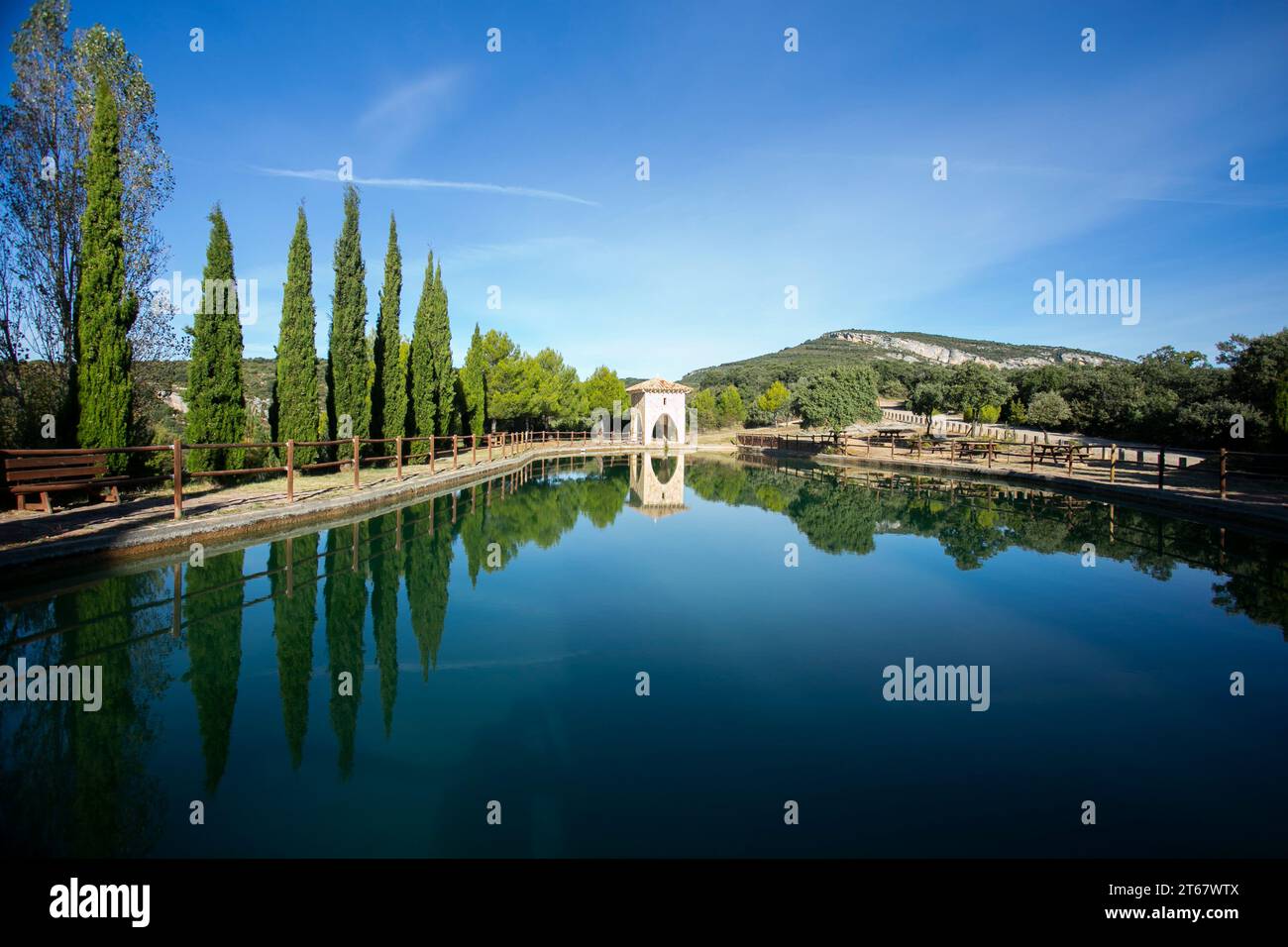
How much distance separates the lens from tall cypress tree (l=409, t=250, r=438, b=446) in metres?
22.7

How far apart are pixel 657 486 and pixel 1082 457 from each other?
1427 cm

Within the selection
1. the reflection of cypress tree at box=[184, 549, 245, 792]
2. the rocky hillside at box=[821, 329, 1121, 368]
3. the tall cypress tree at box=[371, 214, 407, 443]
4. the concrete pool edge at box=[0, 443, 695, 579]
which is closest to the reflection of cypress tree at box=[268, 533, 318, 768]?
the reflection of cypress tree at box=[184, 549, 245, 792]

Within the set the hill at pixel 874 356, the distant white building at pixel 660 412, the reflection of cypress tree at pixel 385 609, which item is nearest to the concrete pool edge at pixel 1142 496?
the reflection of cypress tree at pixel 385 609

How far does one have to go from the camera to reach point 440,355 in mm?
24688

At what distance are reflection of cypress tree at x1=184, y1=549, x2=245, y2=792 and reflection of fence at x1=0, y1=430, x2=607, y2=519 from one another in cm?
185

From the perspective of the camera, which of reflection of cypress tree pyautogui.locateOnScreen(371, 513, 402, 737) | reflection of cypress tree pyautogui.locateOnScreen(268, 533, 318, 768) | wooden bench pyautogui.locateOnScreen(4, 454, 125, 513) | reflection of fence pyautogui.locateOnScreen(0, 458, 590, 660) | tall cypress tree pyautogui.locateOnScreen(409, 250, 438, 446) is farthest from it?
tall cypress tree pyautogui.locateOnScreen(409, 250, 438, 446)

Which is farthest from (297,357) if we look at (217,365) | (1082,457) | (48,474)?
(1082,457)

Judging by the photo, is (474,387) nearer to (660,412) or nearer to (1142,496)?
(660,412)

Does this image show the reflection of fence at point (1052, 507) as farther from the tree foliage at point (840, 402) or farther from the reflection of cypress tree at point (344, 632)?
the tree foliage at point (840, 402)

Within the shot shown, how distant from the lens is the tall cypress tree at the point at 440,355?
2455 cm

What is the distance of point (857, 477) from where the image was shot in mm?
22312

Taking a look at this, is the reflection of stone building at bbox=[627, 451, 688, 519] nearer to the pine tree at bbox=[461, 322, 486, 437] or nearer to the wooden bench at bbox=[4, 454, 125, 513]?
the pine tree at bbox=[461, 322, 486, 437]

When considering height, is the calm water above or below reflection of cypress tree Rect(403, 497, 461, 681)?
below
